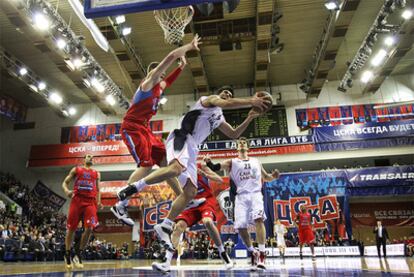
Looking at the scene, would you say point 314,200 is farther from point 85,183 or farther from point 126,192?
point 126,192

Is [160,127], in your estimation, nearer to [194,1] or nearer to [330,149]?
[330,149]

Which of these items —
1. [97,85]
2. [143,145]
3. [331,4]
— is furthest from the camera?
[97,85]

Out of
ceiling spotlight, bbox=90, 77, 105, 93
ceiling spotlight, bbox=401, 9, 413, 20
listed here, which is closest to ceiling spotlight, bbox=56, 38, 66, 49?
ceiling spotlight, bbox=90, 77, 105, 93

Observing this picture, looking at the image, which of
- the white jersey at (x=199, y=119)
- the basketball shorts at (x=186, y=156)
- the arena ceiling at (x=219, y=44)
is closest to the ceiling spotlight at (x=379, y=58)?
the arena ceiling at (x=219, y=44)

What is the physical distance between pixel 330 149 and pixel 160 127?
976cm

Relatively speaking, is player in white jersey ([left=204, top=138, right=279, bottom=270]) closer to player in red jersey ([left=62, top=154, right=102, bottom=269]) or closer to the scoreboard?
player in red jersey ([left=62, top=154, right=102, bottom=269])

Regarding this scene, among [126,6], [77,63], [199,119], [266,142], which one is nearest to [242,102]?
[199,119]

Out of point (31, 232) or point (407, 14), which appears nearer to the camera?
point (407, 14)

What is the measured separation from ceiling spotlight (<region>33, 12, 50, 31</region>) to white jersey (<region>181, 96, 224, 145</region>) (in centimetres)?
948

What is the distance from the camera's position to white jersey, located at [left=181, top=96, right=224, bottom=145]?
383 cm

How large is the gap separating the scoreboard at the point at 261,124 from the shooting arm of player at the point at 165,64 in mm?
14917

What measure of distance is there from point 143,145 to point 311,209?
14.4m

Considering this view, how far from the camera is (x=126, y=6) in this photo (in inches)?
154

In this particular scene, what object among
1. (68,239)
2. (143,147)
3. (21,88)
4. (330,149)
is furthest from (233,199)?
(21,88)
